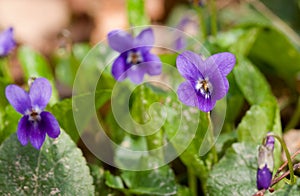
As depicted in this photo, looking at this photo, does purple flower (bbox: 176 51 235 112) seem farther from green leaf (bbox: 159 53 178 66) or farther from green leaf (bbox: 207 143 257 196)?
green leaf (bbox: 159 53 178 66)

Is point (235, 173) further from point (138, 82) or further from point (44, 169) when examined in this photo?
point (44, 169)

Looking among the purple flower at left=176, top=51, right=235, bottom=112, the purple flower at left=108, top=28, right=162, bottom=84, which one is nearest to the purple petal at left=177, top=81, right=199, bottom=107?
the purple flower at left=176, top=51, right=235, bottom=112

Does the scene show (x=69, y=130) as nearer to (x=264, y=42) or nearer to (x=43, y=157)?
(x=43, y=157)

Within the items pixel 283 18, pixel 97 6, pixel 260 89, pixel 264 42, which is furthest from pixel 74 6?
pixel 260 89

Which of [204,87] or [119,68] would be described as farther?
[119,68]

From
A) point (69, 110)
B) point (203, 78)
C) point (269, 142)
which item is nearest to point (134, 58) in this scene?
point (69, 110)
